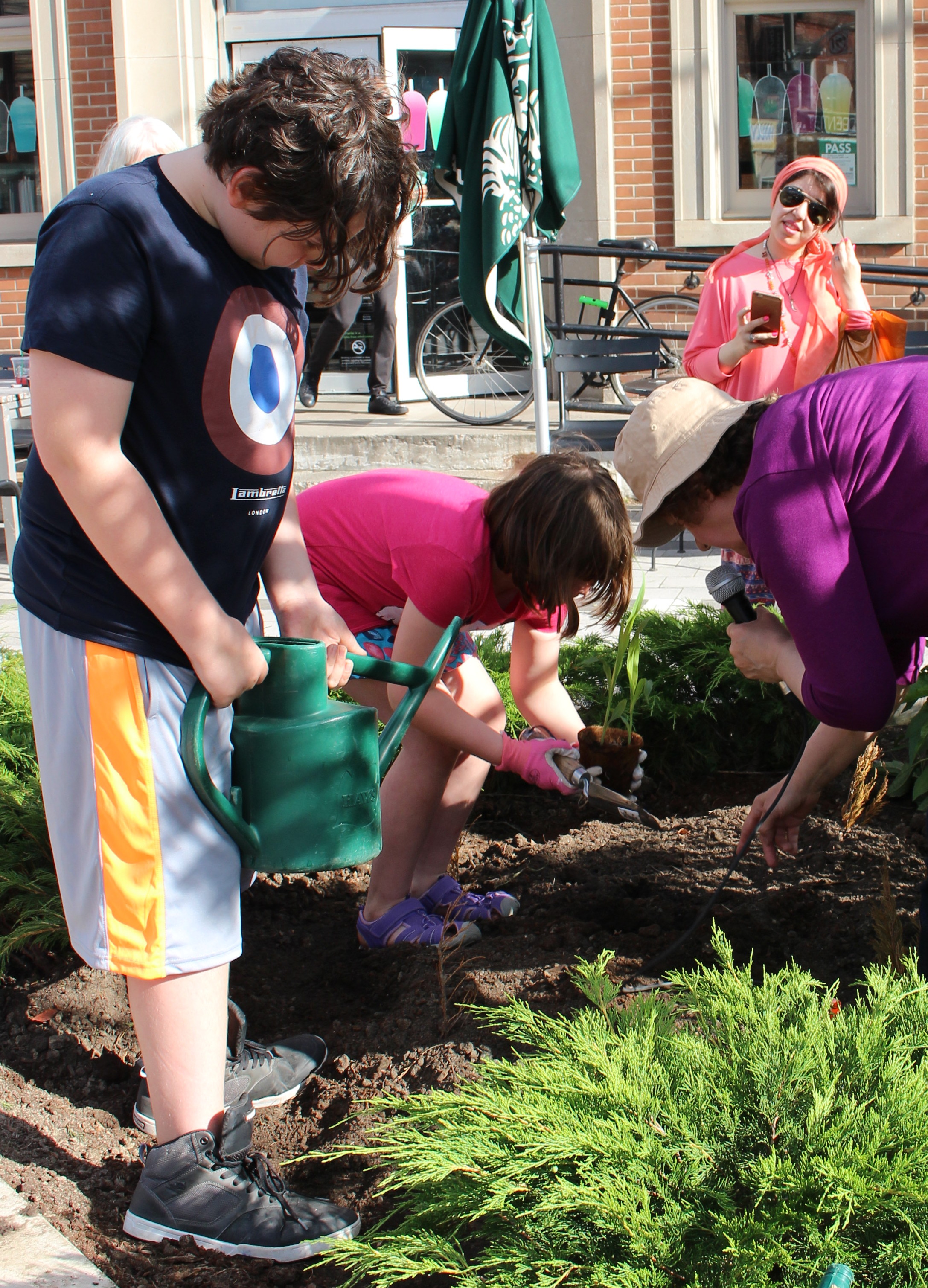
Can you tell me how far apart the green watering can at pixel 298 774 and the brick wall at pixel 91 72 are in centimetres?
912

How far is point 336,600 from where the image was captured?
2.88m

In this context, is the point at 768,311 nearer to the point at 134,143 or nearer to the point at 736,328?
the point at 736,328

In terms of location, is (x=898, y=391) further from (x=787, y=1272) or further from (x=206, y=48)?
(x=206, y=48)

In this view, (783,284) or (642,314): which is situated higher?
(642,314)

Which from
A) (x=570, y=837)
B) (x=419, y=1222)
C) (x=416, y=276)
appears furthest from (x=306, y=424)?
(x=419, y=1222)

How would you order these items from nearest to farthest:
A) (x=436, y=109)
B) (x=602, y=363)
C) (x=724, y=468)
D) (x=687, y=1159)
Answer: (x=687, y=1159)
(x=724, y=468)
(x=602, y=363)
(x=436, y=109)

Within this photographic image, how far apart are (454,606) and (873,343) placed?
7.71 ft

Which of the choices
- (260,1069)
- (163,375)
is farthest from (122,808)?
(260,1069)

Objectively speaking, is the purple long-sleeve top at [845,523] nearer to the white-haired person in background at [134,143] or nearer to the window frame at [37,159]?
the white-haired person in background at [134,143]

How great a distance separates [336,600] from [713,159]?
7359 mm

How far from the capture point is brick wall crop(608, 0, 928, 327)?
8.84 metres

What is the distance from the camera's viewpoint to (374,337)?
9.13 m

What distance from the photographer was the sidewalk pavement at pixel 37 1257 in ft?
5.37

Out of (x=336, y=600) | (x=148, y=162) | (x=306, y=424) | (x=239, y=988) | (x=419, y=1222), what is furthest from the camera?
(x=306, y=424)
